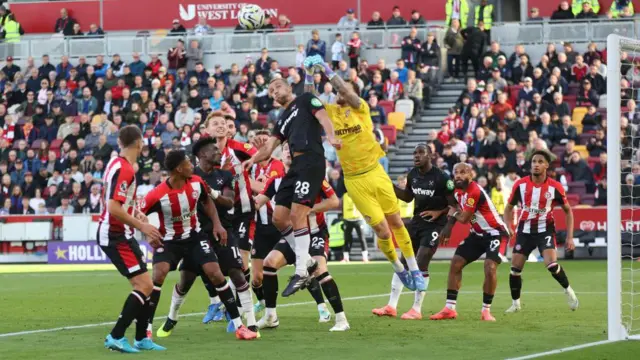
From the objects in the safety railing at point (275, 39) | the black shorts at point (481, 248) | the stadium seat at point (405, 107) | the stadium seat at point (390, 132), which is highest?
the safety railing at point (275, 39)

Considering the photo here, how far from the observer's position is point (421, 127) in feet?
116

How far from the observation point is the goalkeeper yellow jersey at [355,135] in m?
14.5

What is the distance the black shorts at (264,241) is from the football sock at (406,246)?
5.02 ft

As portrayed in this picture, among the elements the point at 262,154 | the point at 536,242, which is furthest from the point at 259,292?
the point at 536,242

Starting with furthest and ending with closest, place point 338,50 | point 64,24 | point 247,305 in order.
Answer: point 64,24 < point 338,50 < point 247,305

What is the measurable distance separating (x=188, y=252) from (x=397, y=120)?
2220cm

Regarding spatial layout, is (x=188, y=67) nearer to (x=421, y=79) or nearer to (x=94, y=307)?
(x=421, y=79)

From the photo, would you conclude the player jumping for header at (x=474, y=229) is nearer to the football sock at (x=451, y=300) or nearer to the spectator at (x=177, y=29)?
the football sock at (x=451, y=300)

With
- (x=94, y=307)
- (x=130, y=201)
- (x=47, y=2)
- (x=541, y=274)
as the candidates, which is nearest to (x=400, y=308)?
(x=94, y=307)

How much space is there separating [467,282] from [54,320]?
Result: 9099 mm

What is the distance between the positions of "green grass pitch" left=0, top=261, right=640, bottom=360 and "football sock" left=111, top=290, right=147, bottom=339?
0.90ft

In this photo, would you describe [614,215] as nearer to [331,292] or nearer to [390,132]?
[331,292]

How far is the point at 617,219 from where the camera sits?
1273 centimetres

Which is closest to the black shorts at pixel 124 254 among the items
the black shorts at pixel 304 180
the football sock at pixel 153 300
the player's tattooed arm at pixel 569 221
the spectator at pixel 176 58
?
the football sock at pixel 153 300
